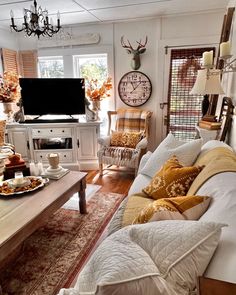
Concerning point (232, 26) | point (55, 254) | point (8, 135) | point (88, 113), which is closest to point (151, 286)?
point (55, 254)

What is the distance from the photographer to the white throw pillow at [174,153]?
6.55 feet

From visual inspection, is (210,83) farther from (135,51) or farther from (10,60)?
(10,60)

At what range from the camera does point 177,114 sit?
3.93 meters

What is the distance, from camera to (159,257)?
0.78 m

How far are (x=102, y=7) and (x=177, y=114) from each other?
6.67ft

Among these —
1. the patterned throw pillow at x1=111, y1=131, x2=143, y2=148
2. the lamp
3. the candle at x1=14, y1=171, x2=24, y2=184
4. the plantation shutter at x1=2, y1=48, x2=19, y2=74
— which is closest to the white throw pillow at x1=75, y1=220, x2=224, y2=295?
the candle at x1=14, y1=171, x2=24, y2=184

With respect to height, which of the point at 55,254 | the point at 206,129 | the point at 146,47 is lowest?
the point at 55,254

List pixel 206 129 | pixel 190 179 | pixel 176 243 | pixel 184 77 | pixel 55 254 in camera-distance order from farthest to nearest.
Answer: pixel 184 77, pixel 206 129, pixel 55 254, pixel 190 179, pixel 176 243

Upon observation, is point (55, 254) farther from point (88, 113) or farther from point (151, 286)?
point (88, 113)

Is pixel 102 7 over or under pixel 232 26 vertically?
over

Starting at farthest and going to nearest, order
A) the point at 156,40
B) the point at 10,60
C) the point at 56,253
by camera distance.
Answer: the point at 10,60, the point at 156,40, the point at 56,253

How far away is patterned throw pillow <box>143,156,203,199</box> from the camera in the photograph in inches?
63.5

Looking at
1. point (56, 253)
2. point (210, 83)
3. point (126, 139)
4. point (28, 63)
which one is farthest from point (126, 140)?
point (28, 63)

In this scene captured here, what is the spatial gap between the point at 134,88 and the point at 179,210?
3266 mm
